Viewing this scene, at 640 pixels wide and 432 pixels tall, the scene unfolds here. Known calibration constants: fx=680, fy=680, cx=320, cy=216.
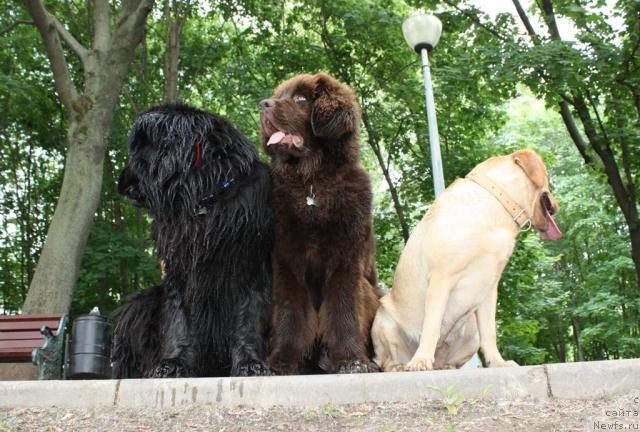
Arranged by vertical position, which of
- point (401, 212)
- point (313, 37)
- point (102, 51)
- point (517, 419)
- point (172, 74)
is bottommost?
point (517, 419)

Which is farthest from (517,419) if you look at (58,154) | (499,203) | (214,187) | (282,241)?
(58,154)

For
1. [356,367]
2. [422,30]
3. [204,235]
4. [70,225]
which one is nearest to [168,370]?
[204,235]

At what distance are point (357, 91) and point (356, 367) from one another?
11486mm

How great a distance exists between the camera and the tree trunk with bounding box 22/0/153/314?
8.52m

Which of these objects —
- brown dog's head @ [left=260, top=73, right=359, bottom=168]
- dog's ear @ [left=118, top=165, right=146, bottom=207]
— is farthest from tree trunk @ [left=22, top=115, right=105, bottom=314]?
brown dog's head @ [left=260, top=73, right=359, bottom=168]

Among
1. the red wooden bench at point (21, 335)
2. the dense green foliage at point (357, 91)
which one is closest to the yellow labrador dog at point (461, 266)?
the red wooden bench at point (21, 335)

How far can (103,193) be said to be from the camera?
1423cm

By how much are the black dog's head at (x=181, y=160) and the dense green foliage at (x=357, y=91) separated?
7.32 metres

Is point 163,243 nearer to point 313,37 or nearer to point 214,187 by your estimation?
point 214,187

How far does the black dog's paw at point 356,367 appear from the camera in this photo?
3836mm

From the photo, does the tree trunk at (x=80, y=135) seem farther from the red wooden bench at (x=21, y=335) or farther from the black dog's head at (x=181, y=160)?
the black dog's head at (x=181, y=160)

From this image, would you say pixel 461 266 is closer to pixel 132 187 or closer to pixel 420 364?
pixel 420 364

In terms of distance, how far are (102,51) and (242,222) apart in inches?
264

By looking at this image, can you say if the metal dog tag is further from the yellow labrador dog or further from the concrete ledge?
the concrete ledge
